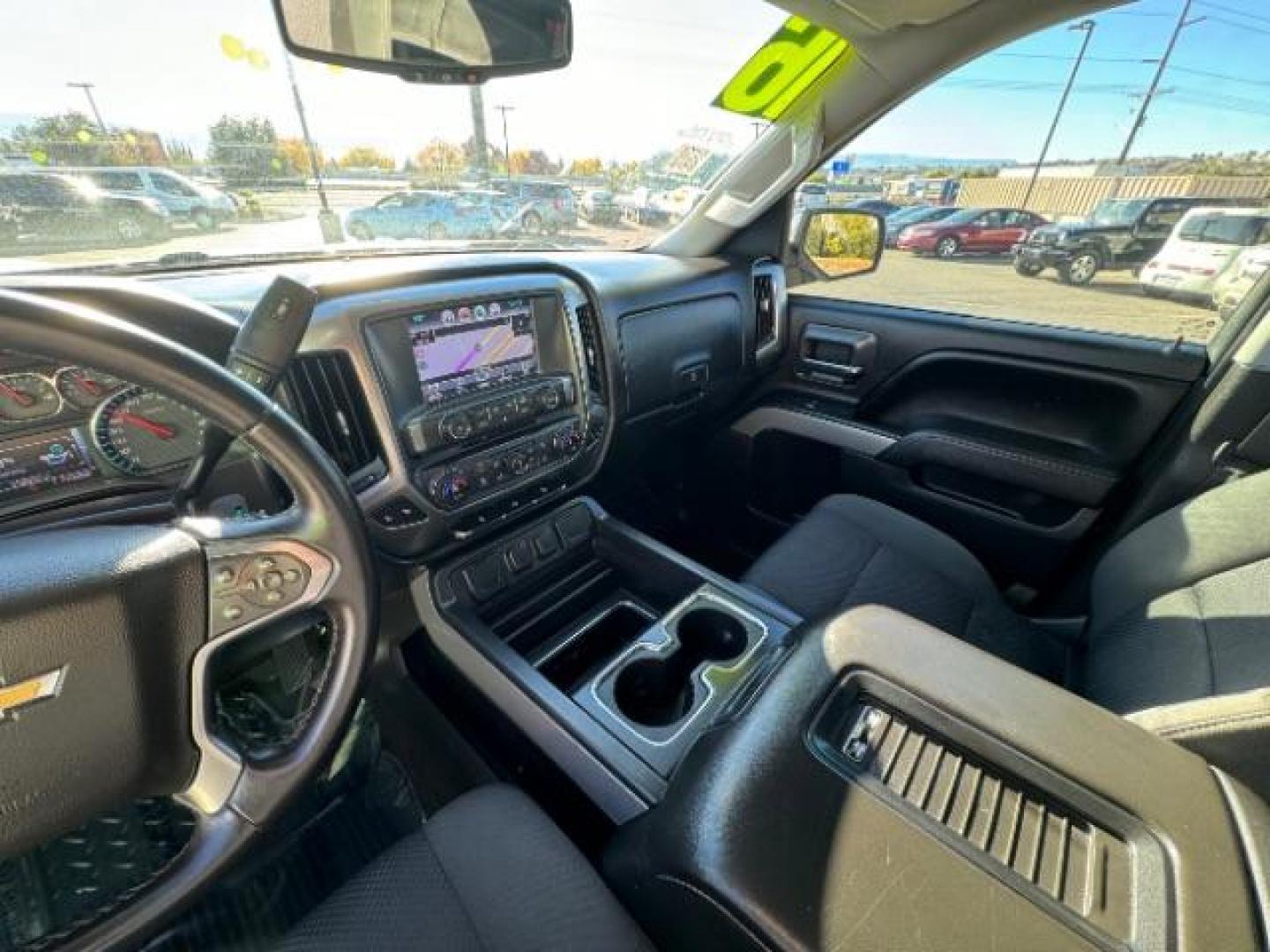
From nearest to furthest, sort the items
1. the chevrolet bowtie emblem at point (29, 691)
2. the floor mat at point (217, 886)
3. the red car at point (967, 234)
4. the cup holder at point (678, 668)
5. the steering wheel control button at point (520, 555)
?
the chevrolet bowtie emblem at point (29, 691), the floor mat at point (217, 886), the cup holder at point (678, 668), the steering wheel control button at point (520, 555), the red car at point (967, 234)

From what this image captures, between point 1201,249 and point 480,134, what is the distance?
2160mm

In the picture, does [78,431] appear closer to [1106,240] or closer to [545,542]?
[545,542]

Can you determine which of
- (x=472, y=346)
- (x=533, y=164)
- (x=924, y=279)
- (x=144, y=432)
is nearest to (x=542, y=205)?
(x=533, y=164)

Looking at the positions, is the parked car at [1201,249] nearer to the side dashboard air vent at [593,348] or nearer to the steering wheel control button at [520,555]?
the side dashboard air vent at [593,348]

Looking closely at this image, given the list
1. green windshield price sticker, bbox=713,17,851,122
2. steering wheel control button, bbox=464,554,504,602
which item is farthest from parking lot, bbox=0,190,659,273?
green windshield price sticker, bbox=713,17,851,122

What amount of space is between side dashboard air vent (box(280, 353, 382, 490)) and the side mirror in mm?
1856

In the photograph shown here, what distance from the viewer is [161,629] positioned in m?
0.67

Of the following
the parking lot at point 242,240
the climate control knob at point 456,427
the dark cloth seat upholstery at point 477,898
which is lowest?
the dark cloth seat upholstery at point 477,898

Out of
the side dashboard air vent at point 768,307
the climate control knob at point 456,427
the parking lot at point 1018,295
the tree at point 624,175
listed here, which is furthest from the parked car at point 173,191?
the parking lot at point 1018,295

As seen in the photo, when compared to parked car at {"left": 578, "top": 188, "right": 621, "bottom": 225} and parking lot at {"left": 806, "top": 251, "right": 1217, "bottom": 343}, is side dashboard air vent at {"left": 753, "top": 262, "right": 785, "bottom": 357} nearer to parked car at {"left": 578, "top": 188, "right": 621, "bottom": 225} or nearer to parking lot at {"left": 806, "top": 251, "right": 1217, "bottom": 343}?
parking lot at {"left": 806, "top": 251, "right": 1217, "bottom": 343}

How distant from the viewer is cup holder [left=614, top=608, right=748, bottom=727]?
134cm

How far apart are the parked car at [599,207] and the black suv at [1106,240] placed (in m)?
1.60

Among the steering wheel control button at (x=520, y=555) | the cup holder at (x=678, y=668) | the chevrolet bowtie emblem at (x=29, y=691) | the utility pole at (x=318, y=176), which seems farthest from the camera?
the steering wheel control button at (x=520, y=555)

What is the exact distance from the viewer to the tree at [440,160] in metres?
1.48
